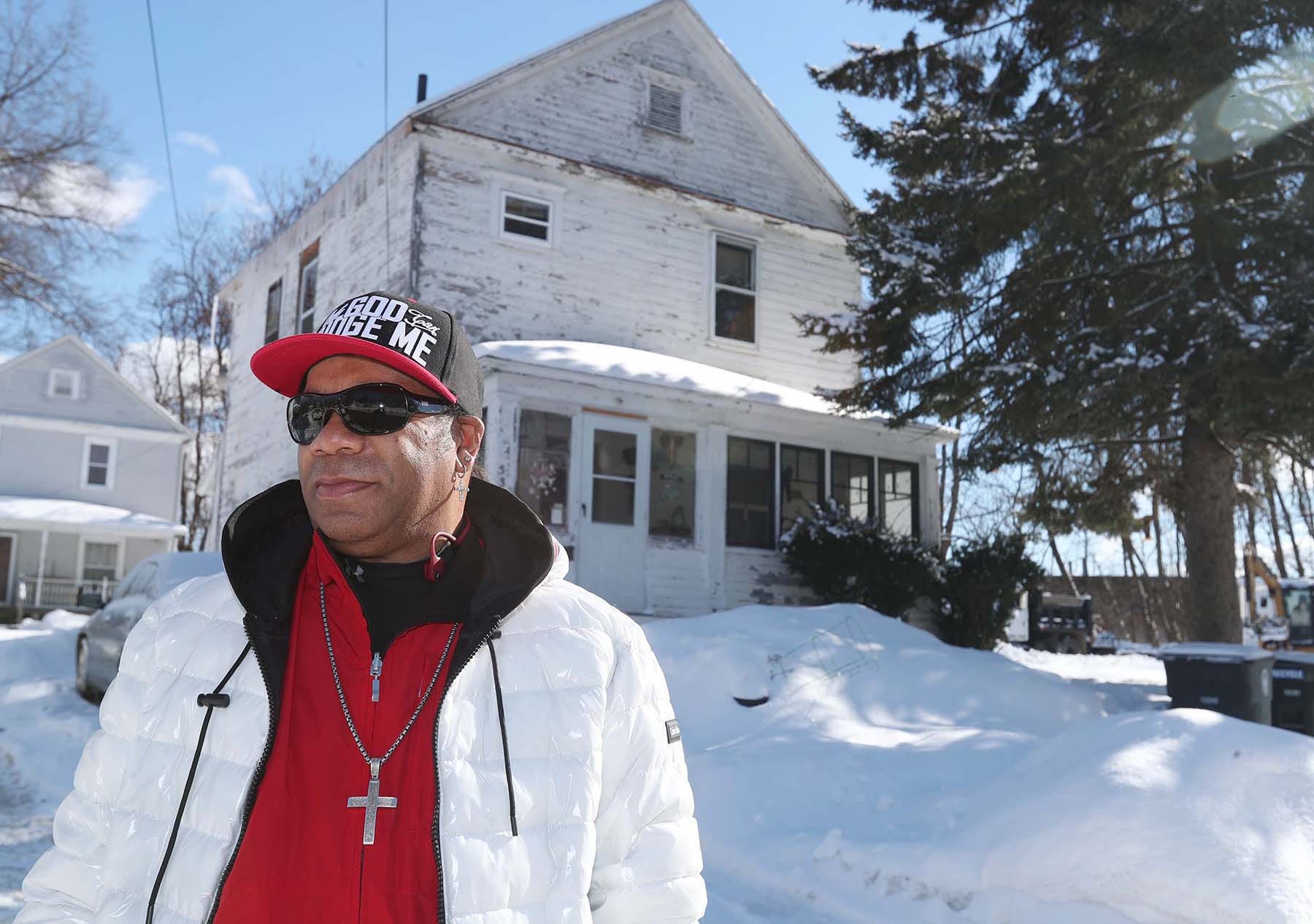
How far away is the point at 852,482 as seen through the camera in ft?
49.8

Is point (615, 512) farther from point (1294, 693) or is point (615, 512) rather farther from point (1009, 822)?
point (1009, 822)

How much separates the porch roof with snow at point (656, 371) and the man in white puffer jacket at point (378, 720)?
950 cm

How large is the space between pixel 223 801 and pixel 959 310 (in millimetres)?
11435

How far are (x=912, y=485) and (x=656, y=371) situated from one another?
15.9 feet

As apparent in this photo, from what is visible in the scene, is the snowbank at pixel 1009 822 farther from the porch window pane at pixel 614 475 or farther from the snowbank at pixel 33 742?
the porch window pane at pixel 614 475

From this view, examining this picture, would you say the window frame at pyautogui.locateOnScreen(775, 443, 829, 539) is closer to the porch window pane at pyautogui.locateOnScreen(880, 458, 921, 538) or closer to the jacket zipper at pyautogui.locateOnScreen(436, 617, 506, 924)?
the porch window pane at pyautogui.locateOnScreen(880, 458, 921, 538)

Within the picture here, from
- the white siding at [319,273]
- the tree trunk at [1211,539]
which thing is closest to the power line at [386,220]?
the white siding at [319,273]

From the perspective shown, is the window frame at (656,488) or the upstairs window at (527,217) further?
the upstairs window at (527,217)

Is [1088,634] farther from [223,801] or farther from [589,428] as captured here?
[223,801]

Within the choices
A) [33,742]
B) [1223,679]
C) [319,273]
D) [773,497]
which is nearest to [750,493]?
[773,497]

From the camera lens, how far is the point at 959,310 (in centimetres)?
1216

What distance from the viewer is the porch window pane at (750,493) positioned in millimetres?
13984

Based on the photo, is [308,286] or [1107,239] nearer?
[1107,239]

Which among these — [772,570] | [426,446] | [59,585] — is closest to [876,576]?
[772,570]
